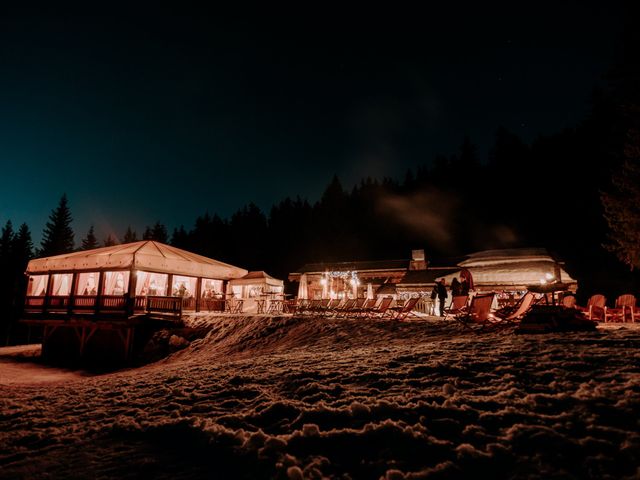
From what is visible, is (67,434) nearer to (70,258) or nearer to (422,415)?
(422,415)

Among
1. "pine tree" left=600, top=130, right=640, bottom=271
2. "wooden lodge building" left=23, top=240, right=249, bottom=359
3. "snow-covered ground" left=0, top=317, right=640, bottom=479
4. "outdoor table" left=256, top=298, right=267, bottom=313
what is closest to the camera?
"snow-covered ground" left=0, top=317, right=640, bottom=479

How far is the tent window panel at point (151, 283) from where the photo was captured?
70.7 feet

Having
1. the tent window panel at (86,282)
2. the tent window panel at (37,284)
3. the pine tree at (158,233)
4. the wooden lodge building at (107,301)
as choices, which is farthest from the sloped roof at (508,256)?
the pine tree at (158,233)

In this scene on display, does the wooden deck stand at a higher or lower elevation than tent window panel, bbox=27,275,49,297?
lower

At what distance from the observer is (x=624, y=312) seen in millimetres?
12945

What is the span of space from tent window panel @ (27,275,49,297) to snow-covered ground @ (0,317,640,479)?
19.3 meters

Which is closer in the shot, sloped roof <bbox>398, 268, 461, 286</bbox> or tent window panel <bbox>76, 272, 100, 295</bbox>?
sloped roof <bbox>398, 268, 461, 286</bbox>

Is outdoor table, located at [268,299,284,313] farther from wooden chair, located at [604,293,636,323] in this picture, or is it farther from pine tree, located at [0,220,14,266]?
pine tree, located at [0,220,14,266]

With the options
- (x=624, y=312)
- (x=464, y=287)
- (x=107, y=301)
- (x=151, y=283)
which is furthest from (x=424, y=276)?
(x=107, y=301)

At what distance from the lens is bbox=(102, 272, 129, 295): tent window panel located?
21.0m

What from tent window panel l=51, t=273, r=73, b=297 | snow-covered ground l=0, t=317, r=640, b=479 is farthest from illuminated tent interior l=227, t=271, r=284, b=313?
snow-covered ground l=0, t=317, r=640, b=479

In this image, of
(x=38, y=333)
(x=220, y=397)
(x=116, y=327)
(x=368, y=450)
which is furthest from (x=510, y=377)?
(x=38, y=333)

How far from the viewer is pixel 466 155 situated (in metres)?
45.5

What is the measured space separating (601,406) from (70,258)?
22.5 metres
